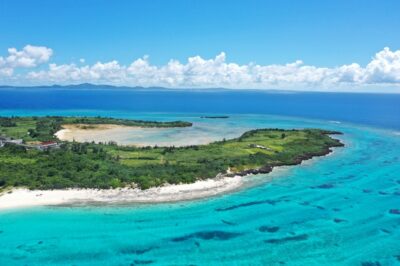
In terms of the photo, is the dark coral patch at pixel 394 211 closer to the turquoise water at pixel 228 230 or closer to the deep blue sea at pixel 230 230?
the deep blue sea at pixel 230 230

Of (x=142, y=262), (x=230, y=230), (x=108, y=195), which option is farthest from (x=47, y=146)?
(x=142, y=262)

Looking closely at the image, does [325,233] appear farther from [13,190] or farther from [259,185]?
[13,190]

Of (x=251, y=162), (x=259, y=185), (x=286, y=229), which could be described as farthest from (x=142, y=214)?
(x=251, y=162)

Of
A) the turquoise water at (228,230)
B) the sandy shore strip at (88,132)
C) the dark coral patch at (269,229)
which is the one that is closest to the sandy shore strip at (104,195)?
the turquoise water at (228,230)

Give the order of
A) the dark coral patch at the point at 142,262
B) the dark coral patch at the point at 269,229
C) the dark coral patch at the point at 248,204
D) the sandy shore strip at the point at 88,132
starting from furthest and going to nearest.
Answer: the sandy shore strip at the point at 88,132 → the dark coral patch at the point at 248,204 → the dark coral patch at the point at 269,229 → the dark coral patch at the point at 142,262

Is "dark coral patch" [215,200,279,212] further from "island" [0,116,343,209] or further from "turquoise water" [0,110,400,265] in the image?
"island" [0,116,343,209]

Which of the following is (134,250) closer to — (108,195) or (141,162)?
(108,195)
